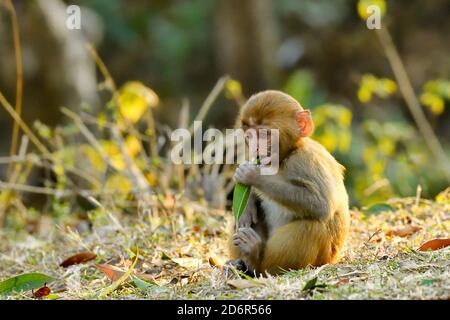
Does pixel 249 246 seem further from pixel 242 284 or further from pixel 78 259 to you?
pixel 78 259

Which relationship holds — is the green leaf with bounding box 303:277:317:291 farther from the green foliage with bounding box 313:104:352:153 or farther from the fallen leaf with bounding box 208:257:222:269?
the green foliage with bounding box 313:104:352:153

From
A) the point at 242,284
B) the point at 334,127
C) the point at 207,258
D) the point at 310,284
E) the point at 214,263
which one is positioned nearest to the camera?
A: the point at 310,284

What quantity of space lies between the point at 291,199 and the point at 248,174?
295 millimetres

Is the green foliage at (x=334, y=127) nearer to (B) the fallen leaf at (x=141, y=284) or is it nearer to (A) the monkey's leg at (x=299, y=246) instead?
(A) the monkey's leg at (x=299, y=246)

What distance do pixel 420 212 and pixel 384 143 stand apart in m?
2.83

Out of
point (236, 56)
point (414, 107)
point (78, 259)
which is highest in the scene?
point (236, 56)

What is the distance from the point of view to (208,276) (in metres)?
4.80

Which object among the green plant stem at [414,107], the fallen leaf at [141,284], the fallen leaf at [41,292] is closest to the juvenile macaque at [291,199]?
the fallen leaf at [141,284]

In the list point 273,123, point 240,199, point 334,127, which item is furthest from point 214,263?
point 334,127

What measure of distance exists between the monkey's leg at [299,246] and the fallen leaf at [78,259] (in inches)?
54.6

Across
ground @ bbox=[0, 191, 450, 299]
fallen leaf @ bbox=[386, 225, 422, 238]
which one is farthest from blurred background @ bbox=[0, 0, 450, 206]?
fallen leaf @ bbox=[386, 225, 422, 238]

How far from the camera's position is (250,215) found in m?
5.09

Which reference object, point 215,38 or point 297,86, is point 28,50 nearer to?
point 297,86
